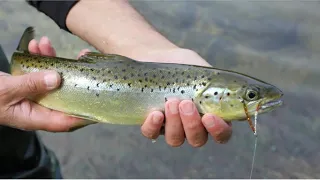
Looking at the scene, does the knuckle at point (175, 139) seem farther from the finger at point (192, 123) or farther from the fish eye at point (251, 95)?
the fish eye at point (251, 95)

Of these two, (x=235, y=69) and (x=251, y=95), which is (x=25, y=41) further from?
(x=235, y=69)

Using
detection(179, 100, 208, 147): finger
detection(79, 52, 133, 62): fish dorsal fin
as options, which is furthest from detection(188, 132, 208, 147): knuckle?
detection(79, 52, 133, 62): fish dorsal fin

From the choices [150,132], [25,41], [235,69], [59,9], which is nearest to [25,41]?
[25,41]

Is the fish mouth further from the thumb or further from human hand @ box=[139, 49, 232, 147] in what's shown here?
the thumb

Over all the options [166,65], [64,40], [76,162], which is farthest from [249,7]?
[166,65]

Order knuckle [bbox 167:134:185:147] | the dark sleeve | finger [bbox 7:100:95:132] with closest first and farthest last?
knuckle [bbox 167:134:185:147]
finger [bbox 7:100:95:132]
the dark sleeve

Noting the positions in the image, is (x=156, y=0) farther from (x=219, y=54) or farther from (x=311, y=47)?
(x=311, y=47)

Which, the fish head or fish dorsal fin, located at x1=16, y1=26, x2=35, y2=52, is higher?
the fish head
